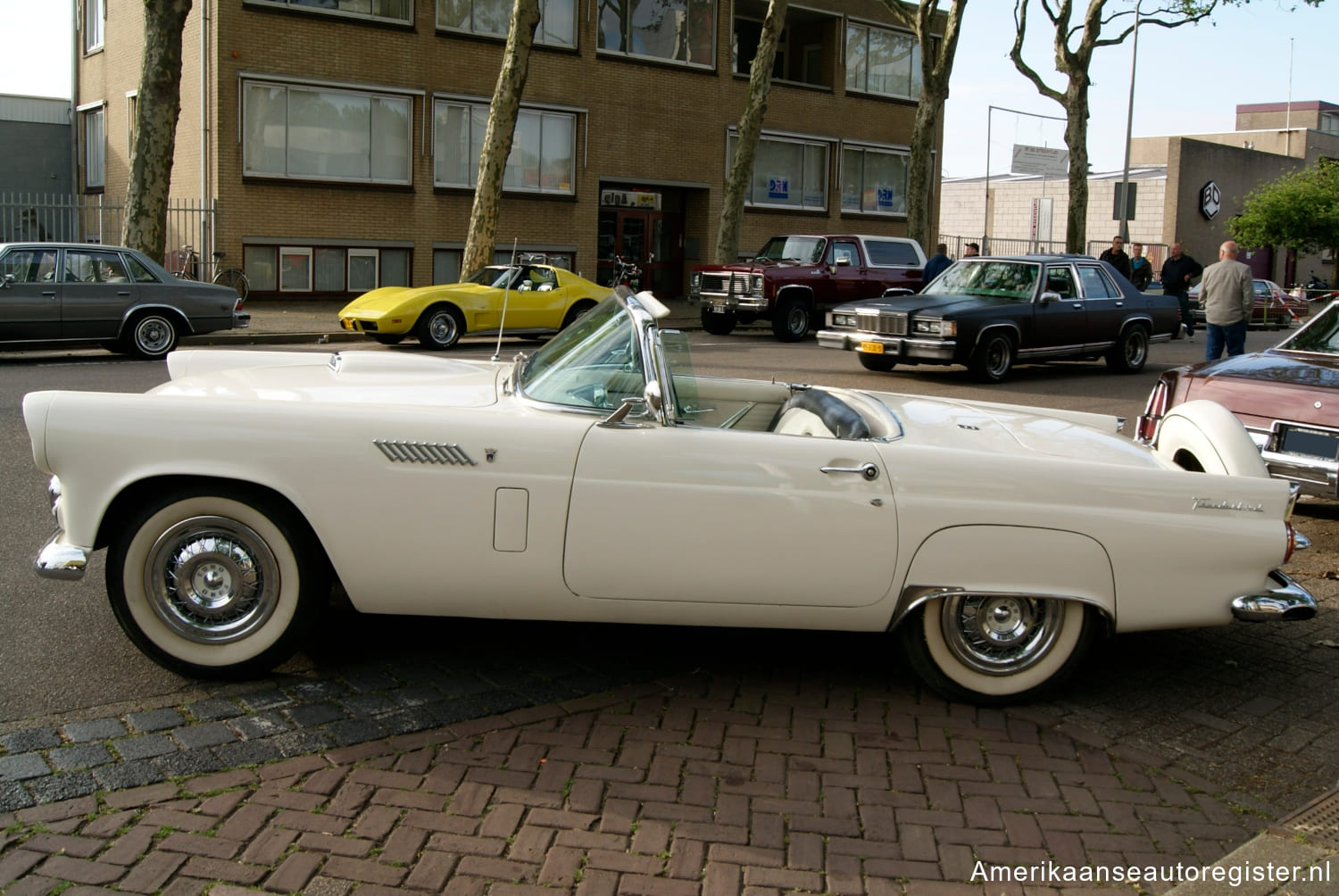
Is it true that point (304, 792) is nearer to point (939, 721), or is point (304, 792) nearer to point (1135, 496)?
point (939, 721)

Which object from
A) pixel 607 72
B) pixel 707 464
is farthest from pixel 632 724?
pixel 607 72

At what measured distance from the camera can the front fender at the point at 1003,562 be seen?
14.0 feet

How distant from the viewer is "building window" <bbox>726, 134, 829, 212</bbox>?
32562 mm

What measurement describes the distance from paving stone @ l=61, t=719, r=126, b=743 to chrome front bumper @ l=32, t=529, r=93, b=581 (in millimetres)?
474

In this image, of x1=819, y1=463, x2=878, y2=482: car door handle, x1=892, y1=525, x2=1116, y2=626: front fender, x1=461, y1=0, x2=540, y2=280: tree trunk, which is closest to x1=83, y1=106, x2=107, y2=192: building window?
x1=461, y1=0, x2=540, y2=280: tree trunk

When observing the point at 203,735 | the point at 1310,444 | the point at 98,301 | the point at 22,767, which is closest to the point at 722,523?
the point at 203,735

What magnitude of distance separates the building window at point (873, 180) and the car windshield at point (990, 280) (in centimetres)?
1878

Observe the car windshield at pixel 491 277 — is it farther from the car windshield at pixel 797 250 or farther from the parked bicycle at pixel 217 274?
the parked bicycle at pixel 217 274

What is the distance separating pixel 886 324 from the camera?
Answer: 49.2 ft

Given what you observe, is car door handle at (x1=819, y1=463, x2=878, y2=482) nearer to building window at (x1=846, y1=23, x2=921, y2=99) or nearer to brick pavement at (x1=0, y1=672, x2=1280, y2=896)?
brick pavement at (x1=0, y1=672, x2=1280, y2=896)

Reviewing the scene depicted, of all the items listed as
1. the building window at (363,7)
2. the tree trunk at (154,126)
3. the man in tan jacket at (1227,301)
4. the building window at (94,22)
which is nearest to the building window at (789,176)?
the building window at (363,7)

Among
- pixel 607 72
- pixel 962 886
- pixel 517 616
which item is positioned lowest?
pixel 962 886

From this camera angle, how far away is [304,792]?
3.59 meters

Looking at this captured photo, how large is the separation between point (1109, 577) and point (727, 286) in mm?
17258
